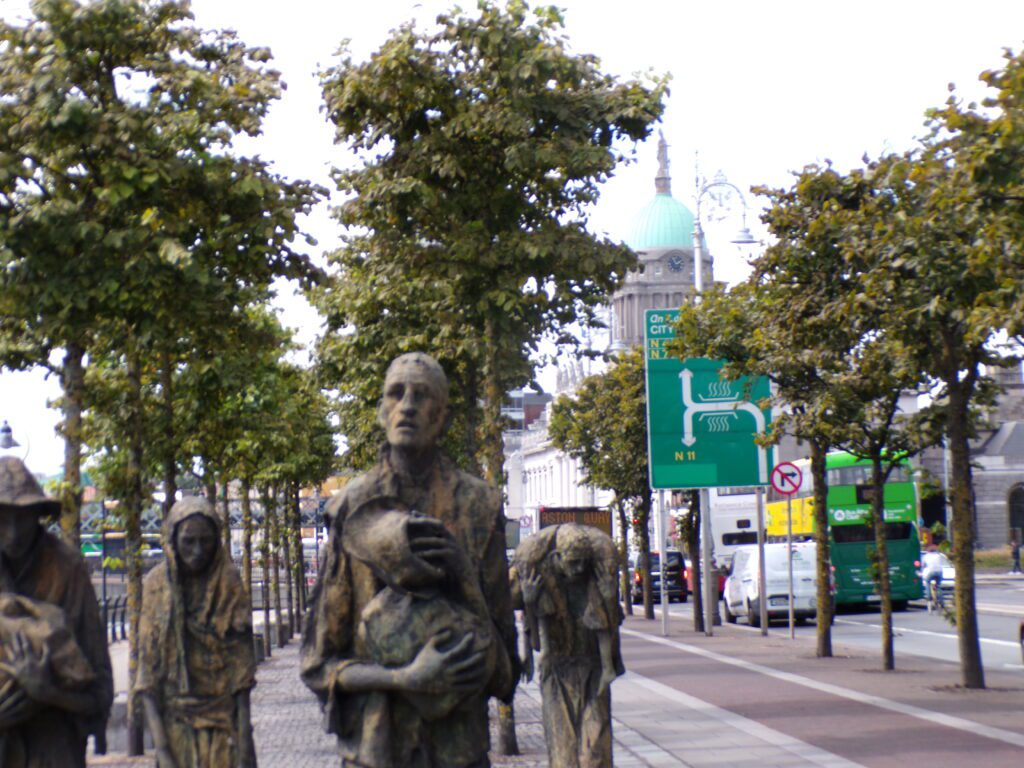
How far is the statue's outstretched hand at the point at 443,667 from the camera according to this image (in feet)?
15.1

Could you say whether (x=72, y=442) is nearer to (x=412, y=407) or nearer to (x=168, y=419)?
(x=168, y=419)

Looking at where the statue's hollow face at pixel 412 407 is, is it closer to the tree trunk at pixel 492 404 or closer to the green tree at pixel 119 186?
the green tree at pixel 119 186

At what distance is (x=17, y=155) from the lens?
13289 mm

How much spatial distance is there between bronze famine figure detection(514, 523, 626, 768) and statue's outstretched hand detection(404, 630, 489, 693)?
22.0ft

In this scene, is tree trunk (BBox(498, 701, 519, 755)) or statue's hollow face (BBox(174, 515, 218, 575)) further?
tree trunk (BBox(498, 701, 519, 755))

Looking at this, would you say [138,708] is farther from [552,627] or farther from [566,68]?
[566,68]

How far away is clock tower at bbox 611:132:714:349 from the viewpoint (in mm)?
155000

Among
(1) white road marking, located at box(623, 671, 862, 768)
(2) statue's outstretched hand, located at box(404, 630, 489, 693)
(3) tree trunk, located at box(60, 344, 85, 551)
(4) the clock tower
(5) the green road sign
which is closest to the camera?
(2) statue's outstretched hand, located at box(404, 630, 489, 693)

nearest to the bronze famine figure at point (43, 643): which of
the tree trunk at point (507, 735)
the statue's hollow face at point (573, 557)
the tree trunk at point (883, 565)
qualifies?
the statue's hollow face at point (573, 557)

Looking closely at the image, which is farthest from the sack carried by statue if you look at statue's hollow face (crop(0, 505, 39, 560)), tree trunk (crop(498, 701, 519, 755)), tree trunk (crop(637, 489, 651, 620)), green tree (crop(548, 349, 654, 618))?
tree trunk (crop(637, 489, 651, 620))

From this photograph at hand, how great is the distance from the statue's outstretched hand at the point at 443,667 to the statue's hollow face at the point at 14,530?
1668mm

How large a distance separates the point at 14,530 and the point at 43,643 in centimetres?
40

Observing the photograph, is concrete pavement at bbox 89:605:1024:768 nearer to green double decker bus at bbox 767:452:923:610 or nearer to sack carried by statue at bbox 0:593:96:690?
sack carried by statue at bbox 0:593:96:690

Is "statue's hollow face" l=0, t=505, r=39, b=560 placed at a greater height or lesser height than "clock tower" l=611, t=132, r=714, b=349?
lesser
